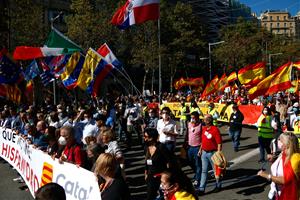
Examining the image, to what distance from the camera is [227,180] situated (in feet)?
31.4

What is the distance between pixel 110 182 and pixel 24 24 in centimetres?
2269

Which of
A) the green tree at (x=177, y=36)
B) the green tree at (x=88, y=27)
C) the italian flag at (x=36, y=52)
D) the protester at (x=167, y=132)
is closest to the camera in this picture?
the protester at (x=167, y=132)

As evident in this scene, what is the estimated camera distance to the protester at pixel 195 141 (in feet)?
28.6

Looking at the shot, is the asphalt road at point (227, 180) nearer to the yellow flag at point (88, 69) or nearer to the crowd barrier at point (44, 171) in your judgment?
the crowd barrier at point (44, 171)

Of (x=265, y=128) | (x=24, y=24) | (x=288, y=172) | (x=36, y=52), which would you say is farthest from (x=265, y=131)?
(x=24, y=24)

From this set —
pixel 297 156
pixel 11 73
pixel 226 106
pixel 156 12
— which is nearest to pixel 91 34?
pixel 226 106

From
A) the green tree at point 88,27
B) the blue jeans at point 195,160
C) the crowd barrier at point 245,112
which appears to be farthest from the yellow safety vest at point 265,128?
the green tree at point 88,27

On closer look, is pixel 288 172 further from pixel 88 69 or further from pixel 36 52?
pixel 36 52

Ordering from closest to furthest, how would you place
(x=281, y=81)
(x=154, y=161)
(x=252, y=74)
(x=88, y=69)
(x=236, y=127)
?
(x=154, y=161) → (x=281, y=81) → (x=236, y=127) → (x=88, y=69) → (x=252, y=74)

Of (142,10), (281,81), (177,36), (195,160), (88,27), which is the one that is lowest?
(195,160)

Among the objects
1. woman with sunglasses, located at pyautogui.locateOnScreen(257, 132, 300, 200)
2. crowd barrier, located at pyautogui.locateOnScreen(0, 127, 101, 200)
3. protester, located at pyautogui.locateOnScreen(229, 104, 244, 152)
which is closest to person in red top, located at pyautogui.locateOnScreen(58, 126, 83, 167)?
crowd barrier, located at pyautogui.locateOnScreen(0, 127, 101, 200)

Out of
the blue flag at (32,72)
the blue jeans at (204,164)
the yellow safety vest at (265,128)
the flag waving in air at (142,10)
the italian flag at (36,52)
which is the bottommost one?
the blue jeans at (204,164)

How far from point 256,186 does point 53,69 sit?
34.8 ft

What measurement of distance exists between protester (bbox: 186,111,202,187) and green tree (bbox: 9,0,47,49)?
61.6ft
